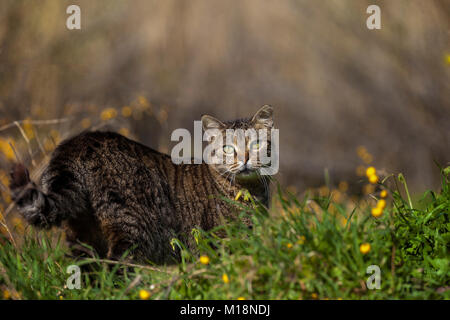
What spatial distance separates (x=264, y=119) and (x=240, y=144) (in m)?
0.40

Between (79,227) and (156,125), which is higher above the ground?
(156,125)

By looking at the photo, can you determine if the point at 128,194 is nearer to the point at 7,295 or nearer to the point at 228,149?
the point at 228,149

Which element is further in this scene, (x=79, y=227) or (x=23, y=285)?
(x=79, y=227)

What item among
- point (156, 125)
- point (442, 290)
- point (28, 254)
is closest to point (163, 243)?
point (28, 254)

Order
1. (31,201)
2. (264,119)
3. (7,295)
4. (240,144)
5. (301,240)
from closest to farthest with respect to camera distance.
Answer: (301,240) → (7,295) → (31,201) → (240,144) → (264,119)

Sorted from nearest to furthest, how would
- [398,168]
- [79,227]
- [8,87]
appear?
1. [79,227]
2. [8,87]
3. [398,168]

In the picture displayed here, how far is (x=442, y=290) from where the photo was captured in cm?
268

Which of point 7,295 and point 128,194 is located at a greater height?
point 128,194

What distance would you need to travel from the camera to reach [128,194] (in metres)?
3.81

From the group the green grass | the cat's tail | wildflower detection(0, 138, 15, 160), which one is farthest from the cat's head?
wildflower detection(0, 138, 15, 160)

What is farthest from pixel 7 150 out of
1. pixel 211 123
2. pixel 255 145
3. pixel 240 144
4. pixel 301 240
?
pixel 301 240

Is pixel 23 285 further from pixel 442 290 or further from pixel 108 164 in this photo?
pixel 442 290

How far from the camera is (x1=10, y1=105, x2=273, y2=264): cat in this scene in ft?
11.4
